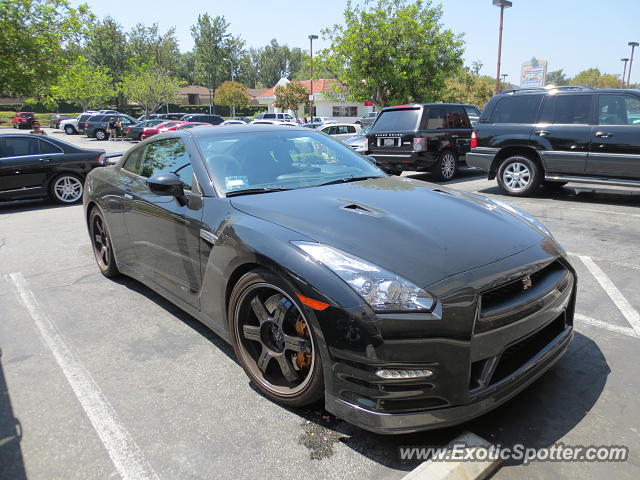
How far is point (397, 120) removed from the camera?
1129cm

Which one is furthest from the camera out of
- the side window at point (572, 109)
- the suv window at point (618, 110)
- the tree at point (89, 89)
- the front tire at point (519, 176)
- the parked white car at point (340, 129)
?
the tree at point (89, 89)

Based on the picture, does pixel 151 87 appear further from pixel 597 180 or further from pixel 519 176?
pixel 597 180

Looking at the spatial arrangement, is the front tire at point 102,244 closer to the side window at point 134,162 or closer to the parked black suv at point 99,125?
the side window at point 134,162

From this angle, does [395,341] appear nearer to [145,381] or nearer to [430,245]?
[430,245]

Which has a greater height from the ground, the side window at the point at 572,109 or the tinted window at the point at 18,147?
the side window at the point at 572,109

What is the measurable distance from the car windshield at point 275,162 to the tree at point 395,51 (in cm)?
2220

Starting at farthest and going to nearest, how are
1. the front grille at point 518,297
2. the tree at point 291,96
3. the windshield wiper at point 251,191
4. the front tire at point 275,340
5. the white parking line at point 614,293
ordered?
the tree at point 291,96 < the white parking line at point 614,293 < the windshield wiper at point 251,191 < the front tire at point 275,340 < the front grille at point 518,297

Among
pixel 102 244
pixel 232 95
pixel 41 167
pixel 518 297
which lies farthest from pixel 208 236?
pixel 232 95

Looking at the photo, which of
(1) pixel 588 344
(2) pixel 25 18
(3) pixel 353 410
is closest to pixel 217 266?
(3) pixel 353 410

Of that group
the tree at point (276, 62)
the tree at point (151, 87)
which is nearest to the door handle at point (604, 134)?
the tree at point (151, 87)

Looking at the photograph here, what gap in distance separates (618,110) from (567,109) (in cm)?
80

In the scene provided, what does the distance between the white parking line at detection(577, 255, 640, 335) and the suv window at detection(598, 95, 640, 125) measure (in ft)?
13.1

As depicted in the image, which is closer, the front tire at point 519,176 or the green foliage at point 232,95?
the front tire at point 519,176

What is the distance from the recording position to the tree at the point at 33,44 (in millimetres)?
13906
